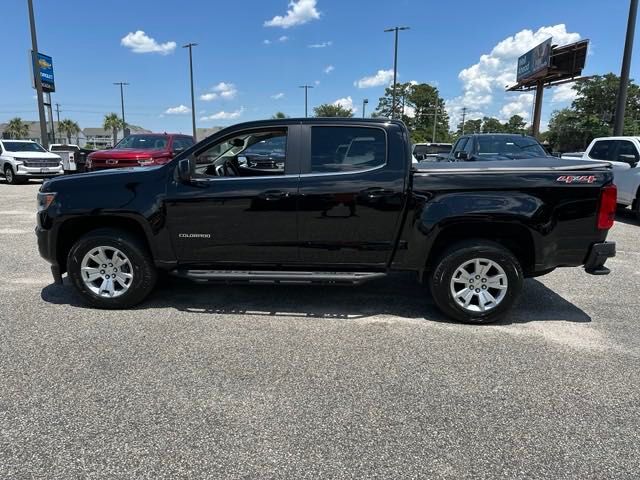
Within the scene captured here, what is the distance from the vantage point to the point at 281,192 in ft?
13.9

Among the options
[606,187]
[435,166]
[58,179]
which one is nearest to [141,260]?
[58,179]

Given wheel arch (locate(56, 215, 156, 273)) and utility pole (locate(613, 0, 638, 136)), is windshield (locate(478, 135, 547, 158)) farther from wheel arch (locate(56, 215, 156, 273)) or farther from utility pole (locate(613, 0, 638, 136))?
wheel arch (locate(56, 215, 156, 273))

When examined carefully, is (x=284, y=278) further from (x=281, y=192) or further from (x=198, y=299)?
(x=198, y=299)

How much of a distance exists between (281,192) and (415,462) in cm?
256

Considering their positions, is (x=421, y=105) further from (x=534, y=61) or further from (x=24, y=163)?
(x=24, y=163)

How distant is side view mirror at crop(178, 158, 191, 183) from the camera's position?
4.29 m

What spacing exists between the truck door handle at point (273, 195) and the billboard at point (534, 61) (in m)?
33.4

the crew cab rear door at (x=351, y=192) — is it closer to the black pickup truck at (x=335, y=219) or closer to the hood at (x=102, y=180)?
the black pickup truck at (x=335, y=219)

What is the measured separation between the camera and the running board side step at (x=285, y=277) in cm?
429

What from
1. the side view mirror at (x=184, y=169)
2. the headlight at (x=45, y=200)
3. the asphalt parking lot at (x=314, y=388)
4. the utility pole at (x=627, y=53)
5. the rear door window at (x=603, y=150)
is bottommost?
the asphalt parking lot at (x=314, y=388)

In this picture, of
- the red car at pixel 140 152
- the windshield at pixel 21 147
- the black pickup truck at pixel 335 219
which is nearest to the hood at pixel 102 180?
the black pickup truck at pixel 335 219

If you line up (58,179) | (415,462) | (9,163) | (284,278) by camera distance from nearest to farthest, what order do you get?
(415,462) → (284,278) → (58,179) → (9,163)

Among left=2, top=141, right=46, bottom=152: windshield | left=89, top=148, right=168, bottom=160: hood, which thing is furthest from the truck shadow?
left=2, top=141, right=46, bottom=152: windshield

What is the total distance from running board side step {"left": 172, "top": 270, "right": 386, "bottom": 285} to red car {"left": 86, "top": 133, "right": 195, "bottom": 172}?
821 cm
